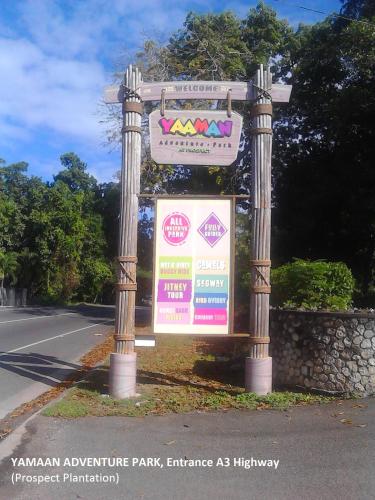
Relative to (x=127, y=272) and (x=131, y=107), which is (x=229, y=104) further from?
(x=127, y=272)

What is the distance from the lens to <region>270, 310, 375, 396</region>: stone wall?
26.7 feet

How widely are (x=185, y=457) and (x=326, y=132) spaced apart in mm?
20439

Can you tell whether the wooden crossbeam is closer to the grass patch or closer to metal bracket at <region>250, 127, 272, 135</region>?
metal bracket at <region>250, 127, 272, 135</region>

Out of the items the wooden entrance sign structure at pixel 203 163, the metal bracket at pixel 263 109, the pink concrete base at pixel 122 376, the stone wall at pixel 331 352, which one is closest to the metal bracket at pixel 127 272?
the wooden entrance sign structure at pixel 203 163

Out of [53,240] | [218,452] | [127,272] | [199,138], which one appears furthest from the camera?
[53,240]

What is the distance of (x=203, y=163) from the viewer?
29.2 feet

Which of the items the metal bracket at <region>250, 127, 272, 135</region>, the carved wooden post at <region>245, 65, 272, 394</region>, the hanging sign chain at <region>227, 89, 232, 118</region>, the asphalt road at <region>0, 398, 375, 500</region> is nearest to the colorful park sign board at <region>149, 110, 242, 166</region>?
the hanging sign chain at <region>227, 89, 232, 118</region>

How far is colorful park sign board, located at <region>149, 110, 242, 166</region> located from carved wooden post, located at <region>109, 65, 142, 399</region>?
0.37m

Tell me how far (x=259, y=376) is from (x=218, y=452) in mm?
2692

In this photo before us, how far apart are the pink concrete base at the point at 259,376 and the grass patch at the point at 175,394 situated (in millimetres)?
136

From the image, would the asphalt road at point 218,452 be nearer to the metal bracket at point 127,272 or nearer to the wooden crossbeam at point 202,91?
the metal bracket at point 127,272

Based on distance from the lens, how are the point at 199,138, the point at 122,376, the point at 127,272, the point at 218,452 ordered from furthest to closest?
the point at 199,138 < the point at 127,272 < the point at 122,376 < the point at 218,452

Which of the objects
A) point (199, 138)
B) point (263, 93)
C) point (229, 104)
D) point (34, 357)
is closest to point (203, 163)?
point (199, 138)

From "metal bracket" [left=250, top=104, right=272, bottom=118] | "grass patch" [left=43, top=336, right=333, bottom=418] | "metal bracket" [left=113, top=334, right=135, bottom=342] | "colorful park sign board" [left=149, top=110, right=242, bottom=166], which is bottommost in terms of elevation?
"grass patch" [left=43, top=336, right=333, bottom=418]
